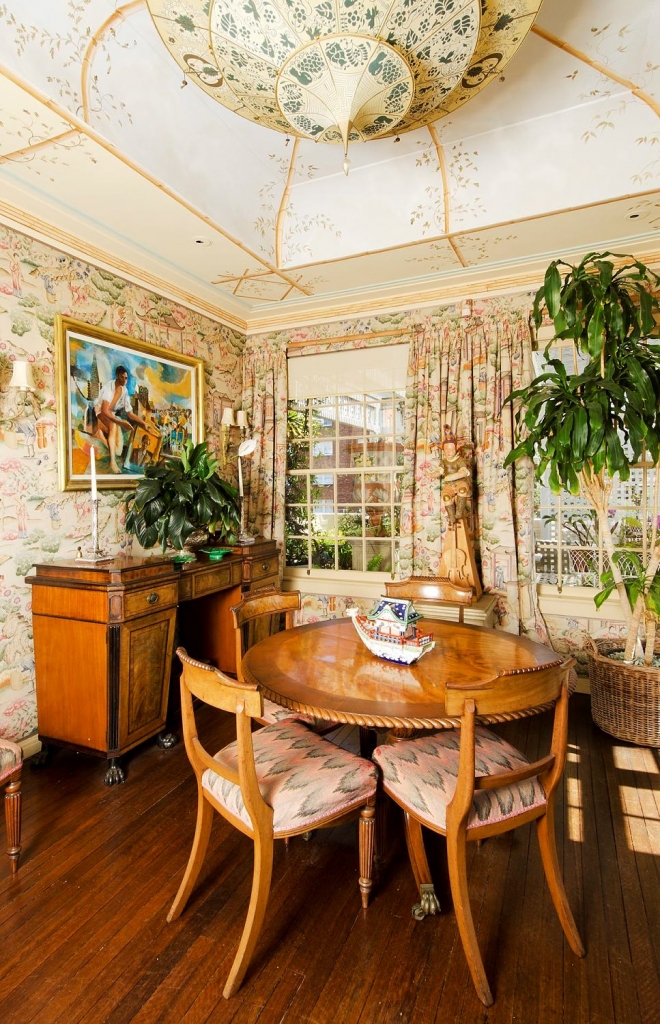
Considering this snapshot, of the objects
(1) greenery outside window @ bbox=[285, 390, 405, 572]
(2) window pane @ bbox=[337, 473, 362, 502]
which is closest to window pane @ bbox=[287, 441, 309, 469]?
(1) greenery outside window @ bbox=[285, 390, 405, 572]

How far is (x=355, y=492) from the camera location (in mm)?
4324

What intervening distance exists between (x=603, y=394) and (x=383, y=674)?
79.4 inches

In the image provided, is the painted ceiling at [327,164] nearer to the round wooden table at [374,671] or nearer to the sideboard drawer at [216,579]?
the sideboard drawer at [216,579]

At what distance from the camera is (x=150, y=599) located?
8.95 ft

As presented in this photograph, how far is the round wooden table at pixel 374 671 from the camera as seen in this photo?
1.55 m

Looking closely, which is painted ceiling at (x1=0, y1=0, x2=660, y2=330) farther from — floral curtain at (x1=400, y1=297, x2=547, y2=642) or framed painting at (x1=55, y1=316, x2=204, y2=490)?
framed painting at (x1=55, y1=316, x2=204, y2=490)

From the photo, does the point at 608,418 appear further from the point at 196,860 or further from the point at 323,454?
the point at 196,860

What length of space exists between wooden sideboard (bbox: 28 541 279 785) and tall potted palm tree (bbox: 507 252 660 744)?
230 centimetres

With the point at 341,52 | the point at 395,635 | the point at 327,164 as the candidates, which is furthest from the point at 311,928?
the point at 327,164

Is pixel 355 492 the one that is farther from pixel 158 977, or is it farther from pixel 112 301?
pixel 158 977

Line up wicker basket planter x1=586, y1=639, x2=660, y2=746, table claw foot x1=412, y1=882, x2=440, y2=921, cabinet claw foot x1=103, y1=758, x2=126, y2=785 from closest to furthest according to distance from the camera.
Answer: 1. table claw foot x1=412, y1=882, x2=440, y2=921
2. cabinet claw foot x1=103, y1=758, x2=126, y2=785
3. wicker basket planter x1=586, y1=639, x2=660, y2=746

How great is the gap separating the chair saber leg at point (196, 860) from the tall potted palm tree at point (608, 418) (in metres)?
2.38

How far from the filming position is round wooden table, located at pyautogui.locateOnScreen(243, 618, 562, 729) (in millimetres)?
1555

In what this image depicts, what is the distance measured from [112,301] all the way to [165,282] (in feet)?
1.65
